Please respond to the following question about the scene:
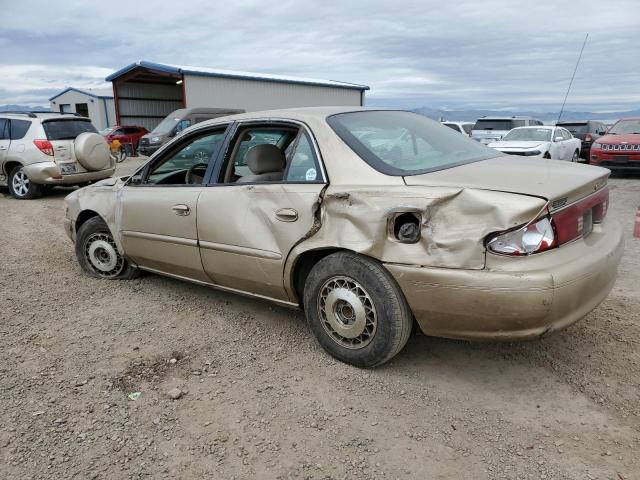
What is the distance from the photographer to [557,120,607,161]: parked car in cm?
1689

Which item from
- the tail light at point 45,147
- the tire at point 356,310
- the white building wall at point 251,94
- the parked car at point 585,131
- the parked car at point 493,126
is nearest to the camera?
the tire at point 356,310

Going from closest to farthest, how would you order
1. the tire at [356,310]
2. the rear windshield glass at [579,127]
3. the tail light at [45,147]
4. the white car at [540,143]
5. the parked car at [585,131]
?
the tire at [356,310], the tail light at [45,147], the white car at [540,143], the parked car at [585,131], the rear windshield glass at [579,127]

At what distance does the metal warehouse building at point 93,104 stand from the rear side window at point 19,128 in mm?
28290

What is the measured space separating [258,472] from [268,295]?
140 centimetres

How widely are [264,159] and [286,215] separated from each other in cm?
69

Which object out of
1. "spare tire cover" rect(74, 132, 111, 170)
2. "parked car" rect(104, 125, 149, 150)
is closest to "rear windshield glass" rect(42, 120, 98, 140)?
"spare tire cover" rect(74, 132, 111, 170)

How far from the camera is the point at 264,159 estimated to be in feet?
11.9

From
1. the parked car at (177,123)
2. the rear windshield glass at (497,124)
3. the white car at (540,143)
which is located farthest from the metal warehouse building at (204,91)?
the white car at (540,143)

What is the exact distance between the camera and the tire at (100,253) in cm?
462

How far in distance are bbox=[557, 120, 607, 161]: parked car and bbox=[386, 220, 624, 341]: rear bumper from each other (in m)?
16.2

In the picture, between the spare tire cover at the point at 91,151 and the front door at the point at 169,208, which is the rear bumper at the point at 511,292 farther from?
the spare tire cover at the point at 91,151

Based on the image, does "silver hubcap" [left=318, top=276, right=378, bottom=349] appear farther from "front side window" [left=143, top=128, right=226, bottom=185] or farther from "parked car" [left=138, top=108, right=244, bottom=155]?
"parked car" [left=138, top=108, right=244, bottom=155]

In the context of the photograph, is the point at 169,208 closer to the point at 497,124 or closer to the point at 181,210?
the point at 181,210

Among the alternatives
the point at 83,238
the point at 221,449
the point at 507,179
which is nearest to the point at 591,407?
the point at 507,179
